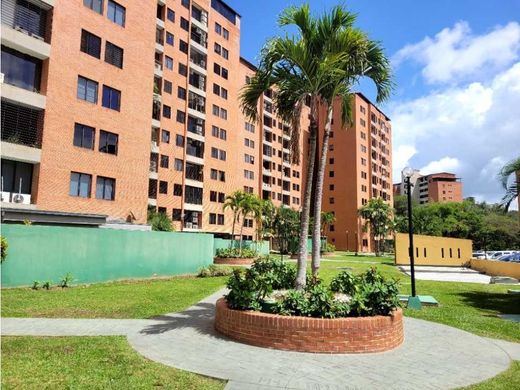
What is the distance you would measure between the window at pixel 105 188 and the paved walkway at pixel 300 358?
771 inches

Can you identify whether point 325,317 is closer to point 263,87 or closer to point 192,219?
point 263,87

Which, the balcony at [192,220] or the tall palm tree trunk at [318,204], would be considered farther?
the balcony at [192,220]

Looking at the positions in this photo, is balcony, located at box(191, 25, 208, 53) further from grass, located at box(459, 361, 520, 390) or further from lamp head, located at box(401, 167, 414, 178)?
grass, located at box(459, 361, 520, 390)

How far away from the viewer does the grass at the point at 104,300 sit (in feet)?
38.9

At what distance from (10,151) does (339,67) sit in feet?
69.2

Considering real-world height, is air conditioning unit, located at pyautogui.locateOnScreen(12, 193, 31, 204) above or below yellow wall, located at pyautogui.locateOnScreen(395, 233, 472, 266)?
above

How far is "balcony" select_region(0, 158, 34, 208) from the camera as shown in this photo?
79.5 ft

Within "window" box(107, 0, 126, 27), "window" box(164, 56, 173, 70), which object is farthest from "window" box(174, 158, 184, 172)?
"window" box(107, 0, 126, 27)

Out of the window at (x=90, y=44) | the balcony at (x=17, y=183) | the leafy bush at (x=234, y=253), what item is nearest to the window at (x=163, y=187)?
the leafy bush at (x=234, y=253)

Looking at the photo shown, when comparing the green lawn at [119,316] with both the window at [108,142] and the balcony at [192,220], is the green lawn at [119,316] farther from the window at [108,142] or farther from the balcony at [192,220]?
the balcony at [192,220]

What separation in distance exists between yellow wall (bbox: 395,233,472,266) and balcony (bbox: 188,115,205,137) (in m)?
28.5

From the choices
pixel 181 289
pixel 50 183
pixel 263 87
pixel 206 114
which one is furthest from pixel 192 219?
pixel 263 87

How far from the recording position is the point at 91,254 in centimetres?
1945

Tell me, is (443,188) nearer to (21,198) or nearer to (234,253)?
(234,253)
